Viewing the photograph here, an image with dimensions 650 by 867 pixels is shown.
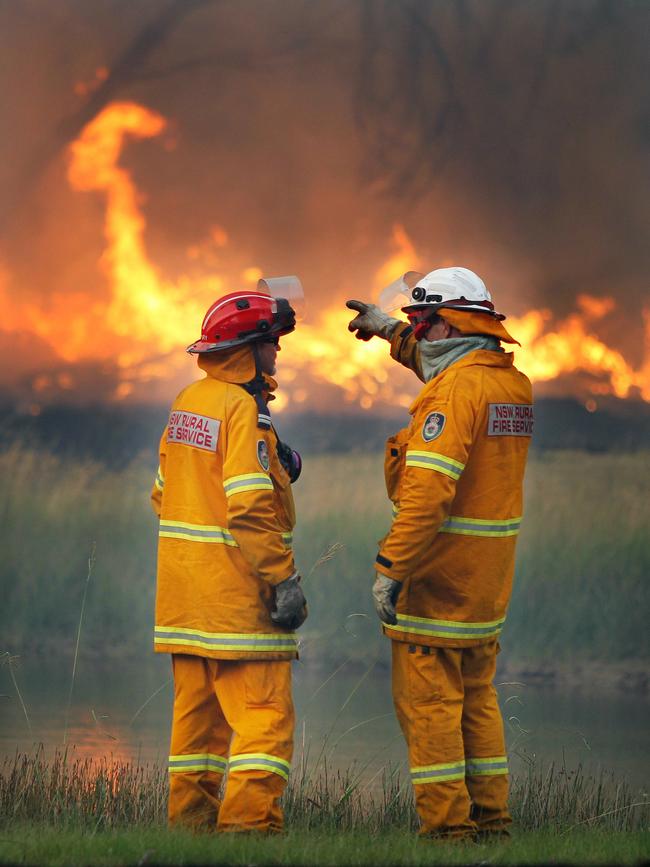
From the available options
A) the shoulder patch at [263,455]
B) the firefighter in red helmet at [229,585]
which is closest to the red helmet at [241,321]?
the firefighter in red helmet at [229,585]

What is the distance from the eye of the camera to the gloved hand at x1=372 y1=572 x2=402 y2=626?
514 cm

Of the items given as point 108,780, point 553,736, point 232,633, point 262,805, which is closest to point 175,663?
point 232,633

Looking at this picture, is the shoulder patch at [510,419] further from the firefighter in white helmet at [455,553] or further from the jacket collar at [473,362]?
the jacket collar at [473,362]

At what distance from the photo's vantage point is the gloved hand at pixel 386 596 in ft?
16.9

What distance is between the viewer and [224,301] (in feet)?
17.7

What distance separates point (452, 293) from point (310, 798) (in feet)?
8.70

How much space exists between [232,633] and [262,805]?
0.68m

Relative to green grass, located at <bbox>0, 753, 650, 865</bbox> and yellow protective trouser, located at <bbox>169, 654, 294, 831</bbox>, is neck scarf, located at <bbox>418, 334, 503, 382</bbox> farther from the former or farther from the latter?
green grass, located at <bbox>0, 753, 650, 865</bbox>

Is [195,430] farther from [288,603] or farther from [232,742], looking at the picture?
[232,742]

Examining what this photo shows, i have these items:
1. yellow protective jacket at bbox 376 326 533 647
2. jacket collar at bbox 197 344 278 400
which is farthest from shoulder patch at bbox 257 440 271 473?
yellow protective jacket at bbox 376 326 533 647

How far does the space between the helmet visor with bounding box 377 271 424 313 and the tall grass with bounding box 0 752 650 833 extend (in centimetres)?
236

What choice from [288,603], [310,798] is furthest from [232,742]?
[310,798]

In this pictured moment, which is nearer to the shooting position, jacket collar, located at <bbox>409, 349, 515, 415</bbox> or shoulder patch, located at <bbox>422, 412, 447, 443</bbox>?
shoulder patch, located at <bbox>422, 412, 447, 443</bbox>

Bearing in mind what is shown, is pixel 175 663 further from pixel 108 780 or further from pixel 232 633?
pixel 108 780
